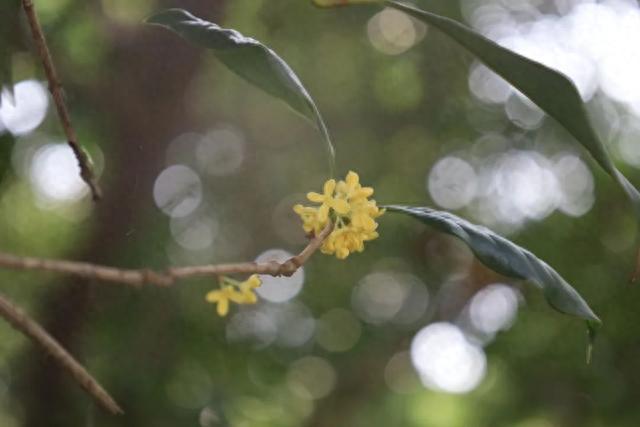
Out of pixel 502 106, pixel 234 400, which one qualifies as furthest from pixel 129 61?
pixel 502 106

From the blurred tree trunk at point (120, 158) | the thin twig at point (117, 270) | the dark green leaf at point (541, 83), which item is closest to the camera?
the thin twig at point (117, 270)

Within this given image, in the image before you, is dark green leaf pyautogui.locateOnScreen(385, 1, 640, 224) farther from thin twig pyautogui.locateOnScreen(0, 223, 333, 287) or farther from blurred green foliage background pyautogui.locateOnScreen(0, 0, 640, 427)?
blurred green foliage background pyautogui.locateOnScreen(0, 0, 640, 427)

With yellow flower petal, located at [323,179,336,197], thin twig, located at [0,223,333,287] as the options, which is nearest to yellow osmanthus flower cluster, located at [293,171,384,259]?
yellow flower petal, located at [323,179,336,197]

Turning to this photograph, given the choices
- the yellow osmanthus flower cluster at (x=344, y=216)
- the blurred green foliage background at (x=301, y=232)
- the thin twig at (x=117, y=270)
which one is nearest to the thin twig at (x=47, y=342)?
the thin twig at (x=117, y=270)

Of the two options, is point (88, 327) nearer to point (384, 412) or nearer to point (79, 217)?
point (79, 217)

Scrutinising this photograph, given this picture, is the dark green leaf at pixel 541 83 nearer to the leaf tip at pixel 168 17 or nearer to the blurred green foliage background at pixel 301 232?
the leaf tip at pixel 168 17

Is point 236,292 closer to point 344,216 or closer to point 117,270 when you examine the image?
point 344,216
